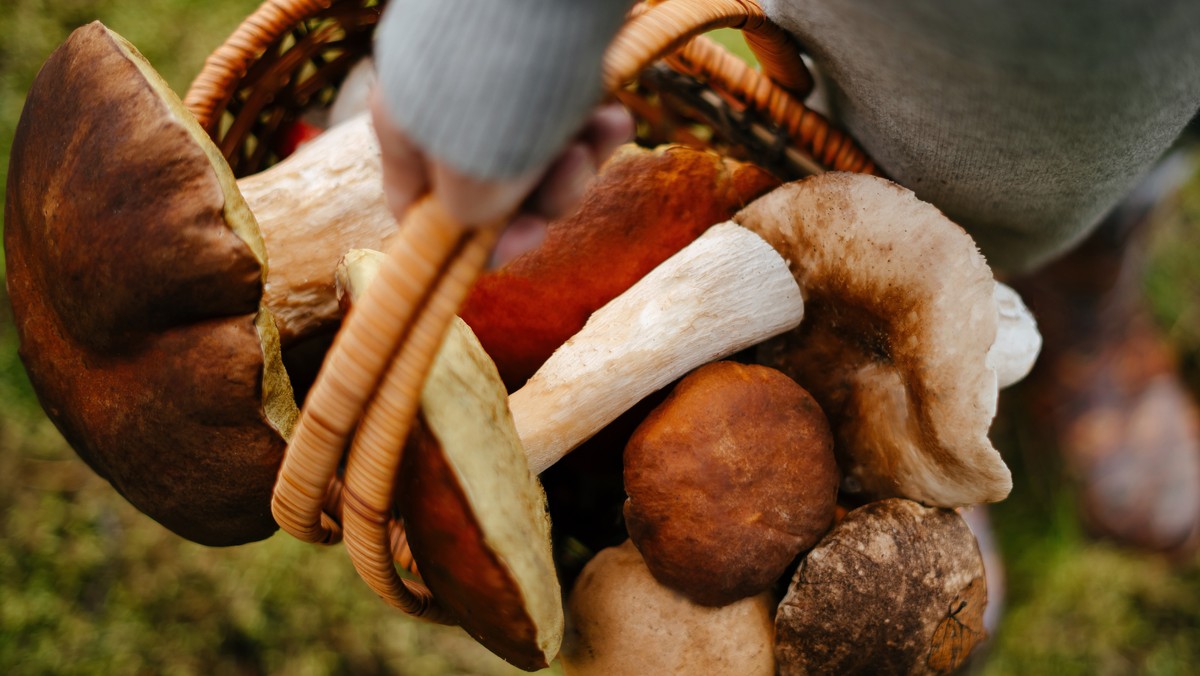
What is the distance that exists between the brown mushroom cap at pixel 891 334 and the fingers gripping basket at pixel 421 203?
12 cm

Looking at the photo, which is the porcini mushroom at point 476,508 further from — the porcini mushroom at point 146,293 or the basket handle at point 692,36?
the basket handle at point 692,36

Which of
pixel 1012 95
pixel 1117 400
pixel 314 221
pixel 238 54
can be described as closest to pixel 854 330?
pixel 1012 95

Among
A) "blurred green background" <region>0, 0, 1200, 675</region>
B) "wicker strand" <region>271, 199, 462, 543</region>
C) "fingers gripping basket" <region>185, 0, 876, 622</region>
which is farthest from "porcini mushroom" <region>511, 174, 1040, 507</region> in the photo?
"blurred green background" <region>0, 0, 1200, 675</region>

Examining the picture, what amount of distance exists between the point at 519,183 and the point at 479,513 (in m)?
0.27

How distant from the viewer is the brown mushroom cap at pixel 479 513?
0.62 m

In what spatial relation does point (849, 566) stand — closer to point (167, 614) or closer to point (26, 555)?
point (167, 614)

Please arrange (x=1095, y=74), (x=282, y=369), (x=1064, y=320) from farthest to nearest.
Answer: (x=1064, y=320) < (x=282, y=369) < (x=1095, y=74)

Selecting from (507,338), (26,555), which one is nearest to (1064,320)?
(507,338)

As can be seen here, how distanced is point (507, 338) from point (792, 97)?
0.49 meters

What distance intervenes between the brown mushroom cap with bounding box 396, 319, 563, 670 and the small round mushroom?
0.48ft

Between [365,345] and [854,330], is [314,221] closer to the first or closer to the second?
[365,345]

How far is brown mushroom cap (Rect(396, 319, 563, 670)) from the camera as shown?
0.62 m

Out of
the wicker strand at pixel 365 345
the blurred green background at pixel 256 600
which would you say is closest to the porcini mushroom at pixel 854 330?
the wicker strand at pixel 365 345

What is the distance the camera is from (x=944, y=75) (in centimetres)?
68
